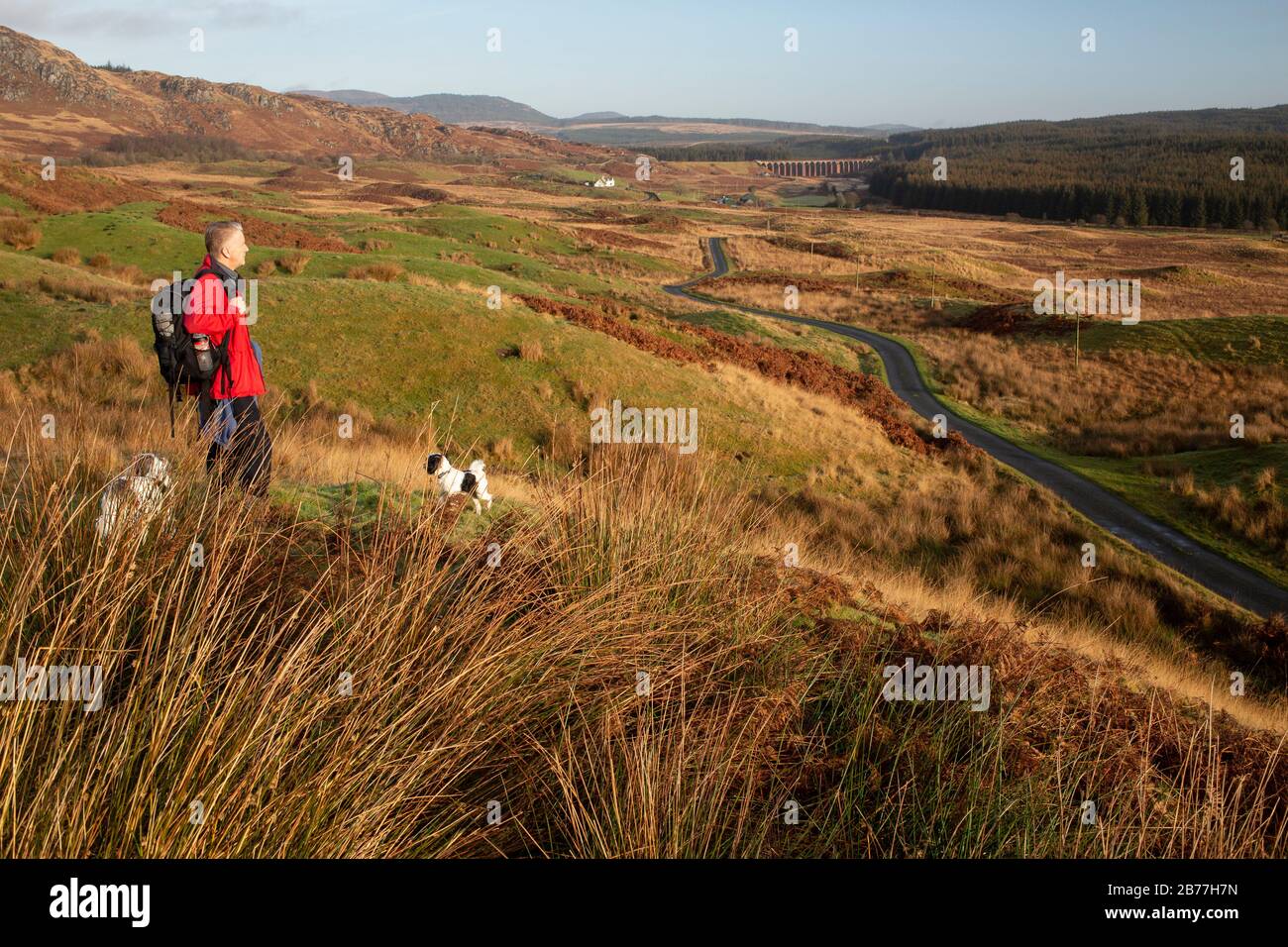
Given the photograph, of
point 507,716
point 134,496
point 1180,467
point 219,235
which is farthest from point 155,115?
point 507,716

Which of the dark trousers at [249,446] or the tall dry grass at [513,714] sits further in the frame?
the dark trousers at [249,446]

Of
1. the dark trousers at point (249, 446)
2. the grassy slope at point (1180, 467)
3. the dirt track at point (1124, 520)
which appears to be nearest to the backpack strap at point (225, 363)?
the dark trousers at point (249, 446)

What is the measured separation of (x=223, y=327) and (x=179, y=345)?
332mm

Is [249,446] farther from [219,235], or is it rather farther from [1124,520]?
[1124,520]

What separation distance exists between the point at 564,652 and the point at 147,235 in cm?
2877

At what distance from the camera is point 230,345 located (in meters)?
6.27

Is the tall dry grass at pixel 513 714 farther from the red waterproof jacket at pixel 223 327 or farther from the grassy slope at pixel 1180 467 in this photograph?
the grassy slope at pixel 1180 467

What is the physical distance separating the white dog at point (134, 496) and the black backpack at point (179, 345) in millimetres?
1998

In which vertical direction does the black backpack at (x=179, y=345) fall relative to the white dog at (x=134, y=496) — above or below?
above

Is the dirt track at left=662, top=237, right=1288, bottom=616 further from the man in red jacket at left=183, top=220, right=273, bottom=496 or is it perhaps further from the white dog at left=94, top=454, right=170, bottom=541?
the white dog at left=94, top=454, right=170, bottom=541

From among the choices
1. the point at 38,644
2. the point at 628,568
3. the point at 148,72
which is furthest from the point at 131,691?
the point at 148,72

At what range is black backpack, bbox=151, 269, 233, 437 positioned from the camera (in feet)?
19.5

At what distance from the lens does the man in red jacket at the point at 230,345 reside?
5.93m
